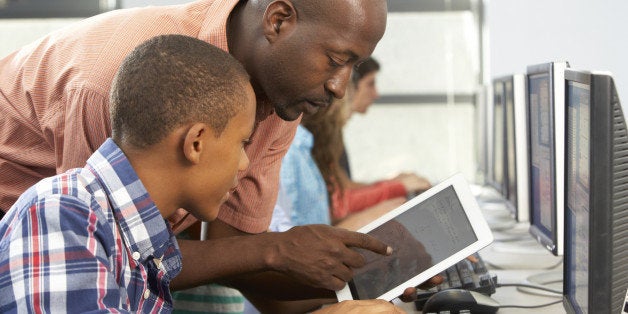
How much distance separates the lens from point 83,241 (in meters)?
1.09

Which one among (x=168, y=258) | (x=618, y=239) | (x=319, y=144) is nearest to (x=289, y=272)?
(x=168, y=258)

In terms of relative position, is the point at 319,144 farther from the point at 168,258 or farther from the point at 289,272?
the point at 168,258

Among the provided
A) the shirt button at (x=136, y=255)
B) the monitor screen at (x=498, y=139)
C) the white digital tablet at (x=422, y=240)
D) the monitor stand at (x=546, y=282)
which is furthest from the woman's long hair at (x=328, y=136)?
the shirt button at (x=136, y=255)

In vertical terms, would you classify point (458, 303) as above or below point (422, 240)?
below

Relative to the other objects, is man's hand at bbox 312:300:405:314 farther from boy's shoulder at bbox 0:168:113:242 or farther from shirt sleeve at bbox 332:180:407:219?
shirt sleeve at bbox 332:180:407:219

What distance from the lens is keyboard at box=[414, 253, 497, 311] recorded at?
1.73m

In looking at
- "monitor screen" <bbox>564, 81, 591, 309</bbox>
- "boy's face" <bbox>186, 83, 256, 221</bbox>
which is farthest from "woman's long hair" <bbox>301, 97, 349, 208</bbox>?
"boy's face" <bbox>186, 83, 256, 221</bbox>

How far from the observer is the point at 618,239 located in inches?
45.2

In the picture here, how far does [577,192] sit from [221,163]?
518mm

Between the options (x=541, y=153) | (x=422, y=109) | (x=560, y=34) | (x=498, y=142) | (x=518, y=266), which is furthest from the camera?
(x=422, y=109)

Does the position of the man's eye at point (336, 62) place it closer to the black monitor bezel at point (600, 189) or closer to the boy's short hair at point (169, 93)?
Answer: the boy's short hair at point (169, 93)

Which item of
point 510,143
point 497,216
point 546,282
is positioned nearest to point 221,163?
point 546,282

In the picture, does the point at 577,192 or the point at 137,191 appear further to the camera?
the point at 577,192

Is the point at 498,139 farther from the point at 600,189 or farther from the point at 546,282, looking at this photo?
the point at 600,189
